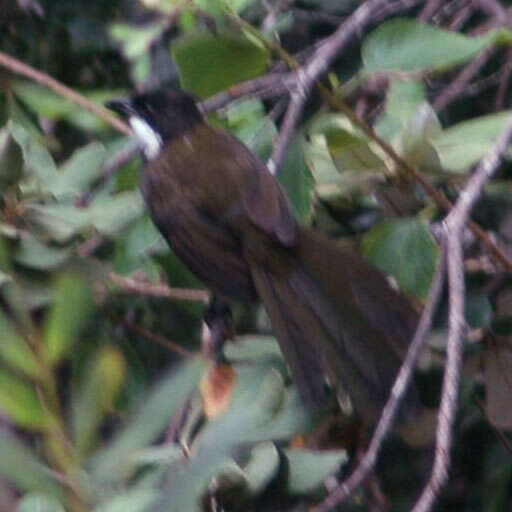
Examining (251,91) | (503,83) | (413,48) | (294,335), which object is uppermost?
(413,48)

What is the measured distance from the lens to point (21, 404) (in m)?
1.17

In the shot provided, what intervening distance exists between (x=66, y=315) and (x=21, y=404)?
0.10m

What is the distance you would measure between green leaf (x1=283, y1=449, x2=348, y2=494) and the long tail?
236mm

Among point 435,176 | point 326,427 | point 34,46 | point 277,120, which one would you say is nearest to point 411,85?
point 435,176

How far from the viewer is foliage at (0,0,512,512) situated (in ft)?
4.13

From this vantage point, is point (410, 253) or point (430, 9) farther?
point (430, 9)

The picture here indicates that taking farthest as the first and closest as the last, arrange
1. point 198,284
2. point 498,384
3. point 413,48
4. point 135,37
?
1. point 135,37
2. point 198,284
3. point 498,384
4. point 413,48

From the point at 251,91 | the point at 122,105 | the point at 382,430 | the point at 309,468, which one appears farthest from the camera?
the point at 122,105

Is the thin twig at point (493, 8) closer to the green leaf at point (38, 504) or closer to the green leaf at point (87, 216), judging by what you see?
the green leaf at point (87, 216)

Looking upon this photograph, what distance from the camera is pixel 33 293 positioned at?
213 centimetres

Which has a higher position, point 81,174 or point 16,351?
point 16,351

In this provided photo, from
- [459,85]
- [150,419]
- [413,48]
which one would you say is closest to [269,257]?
[413,48]

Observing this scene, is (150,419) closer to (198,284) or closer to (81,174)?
(81,174)

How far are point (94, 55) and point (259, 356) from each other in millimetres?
1471
